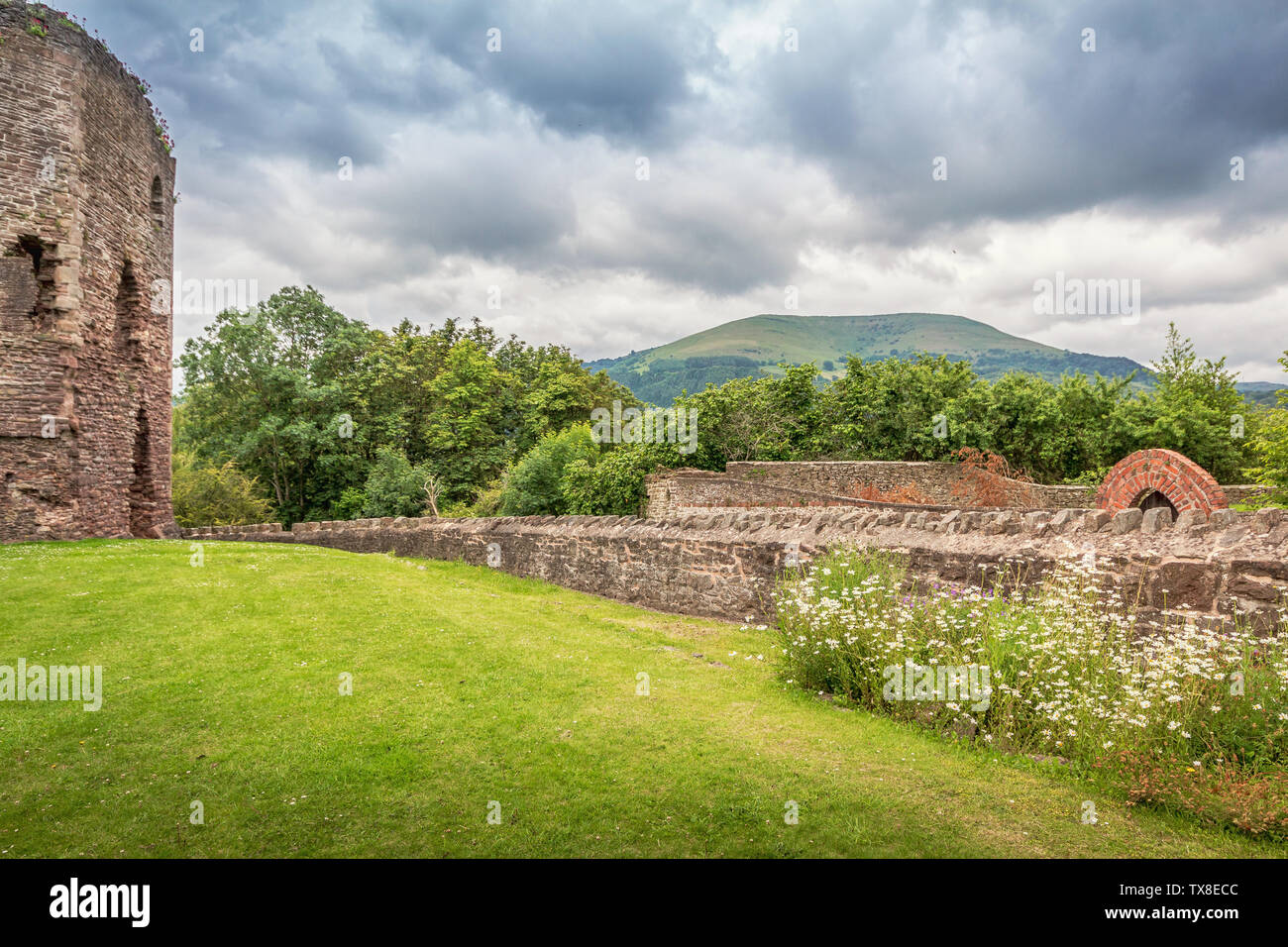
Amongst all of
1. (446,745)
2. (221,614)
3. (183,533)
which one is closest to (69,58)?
(183,533)

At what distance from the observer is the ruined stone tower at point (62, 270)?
14.5m

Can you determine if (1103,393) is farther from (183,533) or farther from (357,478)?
(357,478)

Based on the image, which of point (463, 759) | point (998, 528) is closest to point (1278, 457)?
point (998, 528)

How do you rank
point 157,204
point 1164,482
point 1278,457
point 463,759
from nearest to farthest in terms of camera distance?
point 463,759, point 1164,482, point 1278,457, point 157,204

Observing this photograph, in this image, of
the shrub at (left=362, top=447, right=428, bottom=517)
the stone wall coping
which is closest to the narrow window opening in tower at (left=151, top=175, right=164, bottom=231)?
the shrub at (left=362, top=447, right=428, bottom=517)

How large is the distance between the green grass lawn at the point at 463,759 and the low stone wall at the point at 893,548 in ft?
6.47

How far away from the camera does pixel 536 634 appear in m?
8.46

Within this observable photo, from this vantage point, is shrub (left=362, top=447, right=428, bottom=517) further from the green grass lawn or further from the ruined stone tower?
the green grass lawn

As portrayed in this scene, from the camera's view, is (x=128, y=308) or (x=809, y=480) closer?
(x=128, y=308)

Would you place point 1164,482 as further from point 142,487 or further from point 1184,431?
point 142,487

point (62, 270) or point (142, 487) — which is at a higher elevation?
point (62, 270)

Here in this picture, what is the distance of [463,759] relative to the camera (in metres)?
4.62

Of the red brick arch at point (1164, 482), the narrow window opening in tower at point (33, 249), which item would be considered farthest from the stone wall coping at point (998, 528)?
the narrow window opening in tower at point (33, 249)

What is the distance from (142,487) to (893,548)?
20726 mm
